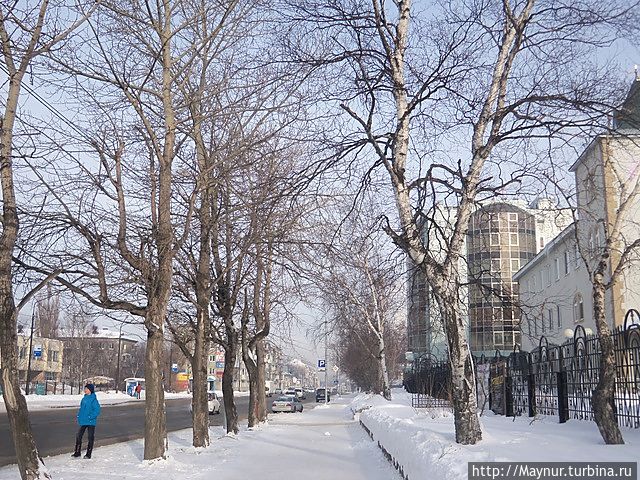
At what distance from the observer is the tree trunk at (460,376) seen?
354 inches

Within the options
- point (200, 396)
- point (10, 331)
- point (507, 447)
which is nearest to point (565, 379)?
point (507, 447)

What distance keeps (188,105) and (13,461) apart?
339 inches

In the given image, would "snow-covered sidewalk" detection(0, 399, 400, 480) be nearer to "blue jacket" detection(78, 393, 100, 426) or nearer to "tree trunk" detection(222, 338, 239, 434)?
"blue jacket" detection(78, 393, 100, 426)

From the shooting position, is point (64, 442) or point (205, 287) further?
point (64, 442)

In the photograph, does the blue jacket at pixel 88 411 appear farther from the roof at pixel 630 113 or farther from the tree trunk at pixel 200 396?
the roof at pixel 630 113

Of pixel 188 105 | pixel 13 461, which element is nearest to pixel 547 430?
pixel 188 105

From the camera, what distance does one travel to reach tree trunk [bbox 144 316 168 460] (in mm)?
12953

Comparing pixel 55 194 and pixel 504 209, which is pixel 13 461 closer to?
pixel 55 194

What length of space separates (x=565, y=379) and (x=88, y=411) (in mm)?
10080

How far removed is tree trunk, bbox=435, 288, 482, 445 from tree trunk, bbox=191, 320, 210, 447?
8598 millimetres

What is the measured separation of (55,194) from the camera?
12.1m

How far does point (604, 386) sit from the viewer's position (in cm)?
918

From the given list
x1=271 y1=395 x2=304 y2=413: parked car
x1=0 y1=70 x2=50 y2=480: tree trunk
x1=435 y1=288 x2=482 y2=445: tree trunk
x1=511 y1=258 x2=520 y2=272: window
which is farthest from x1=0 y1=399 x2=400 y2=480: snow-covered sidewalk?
x1=511 y1=258 x2=520 y2=272: window

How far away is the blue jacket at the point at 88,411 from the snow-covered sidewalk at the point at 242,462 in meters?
0.81
